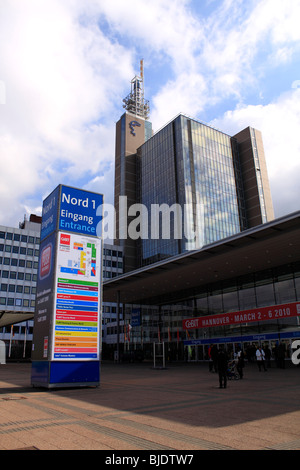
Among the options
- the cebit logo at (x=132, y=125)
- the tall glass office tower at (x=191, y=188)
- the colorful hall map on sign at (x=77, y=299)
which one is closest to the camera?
the colorful hall map on sign at (x=77, y=299)

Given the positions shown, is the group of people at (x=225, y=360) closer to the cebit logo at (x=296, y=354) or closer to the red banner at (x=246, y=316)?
the cebit logo at (x=296, y=354)

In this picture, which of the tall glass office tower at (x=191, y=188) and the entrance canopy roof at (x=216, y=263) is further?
the tall glass office tower at (x=191, y=188)

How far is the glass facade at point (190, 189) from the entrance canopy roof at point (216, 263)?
38.3m

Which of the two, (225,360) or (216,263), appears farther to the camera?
(216,263)

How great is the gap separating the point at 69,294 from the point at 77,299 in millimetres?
443

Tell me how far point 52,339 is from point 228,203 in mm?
83017

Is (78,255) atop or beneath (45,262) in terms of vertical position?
atop

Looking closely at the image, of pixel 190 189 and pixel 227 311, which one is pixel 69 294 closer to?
pixel 227 311

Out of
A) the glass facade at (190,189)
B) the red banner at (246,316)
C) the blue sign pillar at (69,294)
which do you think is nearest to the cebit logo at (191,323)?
the red banner at (246,316)

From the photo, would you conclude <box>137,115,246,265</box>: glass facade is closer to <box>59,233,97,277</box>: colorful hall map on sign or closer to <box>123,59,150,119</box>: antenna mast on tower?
<box>123,59,150,119</box>: antenna mast on tower

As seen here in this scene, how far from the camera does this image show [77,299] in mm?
15758

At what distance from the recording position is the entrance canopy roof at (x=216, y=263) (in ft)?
85.5

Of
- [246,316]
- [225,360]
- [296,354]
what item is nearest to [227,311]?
[246,316]

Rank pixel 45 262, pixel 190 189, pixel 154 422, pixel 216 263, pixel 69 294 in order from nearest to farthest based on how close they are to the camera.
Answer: pixel 154 422
pixel 69 294
pixel 45 262
pixel 216 263
pixel 190 189
